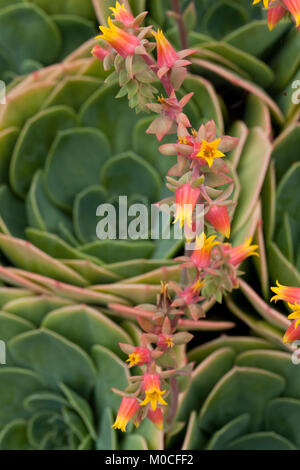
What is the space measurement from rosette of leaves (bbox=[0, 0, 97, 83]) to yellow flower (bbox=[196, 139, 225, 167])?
0.84ft

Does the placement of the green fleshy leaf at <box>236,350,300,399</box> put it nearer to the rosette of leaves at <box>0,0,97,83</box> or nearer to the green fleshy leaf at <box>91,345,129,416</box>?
the green fleshy leaf at <box>91,345,129,416</box>

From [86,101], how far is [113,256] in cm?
10

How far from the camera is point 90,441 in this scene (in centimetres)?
34

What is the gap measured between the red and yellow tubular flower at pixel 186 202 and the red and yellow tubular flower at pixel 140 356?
0.06m

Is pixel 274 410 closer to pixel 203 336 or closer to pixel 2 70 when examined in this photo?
pixel 203 336

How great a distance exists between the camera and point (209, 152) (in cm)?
18

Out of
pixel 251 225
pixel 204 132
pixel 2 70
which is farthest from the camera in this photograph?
Result: pixel 2 70

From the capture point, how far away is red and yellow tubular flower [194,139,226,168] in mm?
180

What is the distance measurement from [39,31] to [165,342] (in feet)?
0.86

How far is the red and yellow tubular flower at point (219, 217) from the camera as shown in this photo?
193 millimetres

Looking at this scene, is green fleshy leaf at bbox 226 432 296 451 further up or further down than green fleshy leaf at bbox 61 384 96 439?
further down

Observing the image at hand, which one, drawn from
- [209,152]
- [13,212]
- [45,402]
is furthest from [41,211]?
[209,152]

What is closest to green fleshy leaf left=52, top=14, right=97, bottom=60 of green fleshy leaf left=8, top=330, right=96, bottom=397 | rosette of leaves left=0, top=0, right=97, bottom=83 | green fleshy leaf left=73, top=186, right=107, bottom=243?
rosette of leaves left=0, top=0, right=97, bottom=83

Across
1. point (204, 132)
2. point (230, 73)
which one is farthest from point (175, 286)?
point (230, 73)
